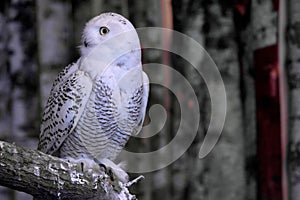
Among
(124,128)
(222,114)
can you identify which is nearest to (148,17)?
(222,114)

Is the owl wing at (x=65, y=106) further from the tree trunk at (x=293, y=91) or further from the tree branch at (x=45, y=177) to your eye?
the tree trunk at (x=293, y=91)

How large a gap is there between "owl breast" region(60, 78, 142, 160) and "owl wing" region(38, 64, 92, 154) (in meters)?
0.01

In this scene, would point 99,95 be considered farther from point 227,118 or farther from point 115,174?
point 227,118

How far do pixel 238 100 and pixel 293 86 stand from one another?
123 mm

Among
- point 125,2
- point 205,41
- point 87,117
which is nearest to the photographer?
point 87,117

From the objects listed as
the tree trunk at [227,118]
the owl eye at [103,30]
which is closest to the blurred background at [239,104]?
the tree trunk at [227,118]

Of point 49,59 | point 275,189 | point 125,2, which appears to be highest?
point 125,2

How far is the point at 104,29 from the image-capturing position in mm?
1076

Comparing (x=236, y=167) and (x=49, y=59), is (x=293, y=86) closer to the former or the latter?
(x=236, y=167)

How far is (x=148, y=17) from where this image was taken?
149cm

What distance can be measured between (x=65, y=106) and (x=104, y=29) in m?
0.13

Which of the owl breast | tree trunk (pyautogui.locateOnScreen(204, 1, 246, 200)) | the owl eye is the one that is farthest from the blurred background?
the owl eye

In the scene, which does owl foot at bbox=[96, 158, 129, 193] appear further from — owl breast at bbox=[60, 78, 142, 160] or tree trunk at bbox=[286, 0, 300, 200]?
tree trunk at bbox=[286, 0, 300, 200]

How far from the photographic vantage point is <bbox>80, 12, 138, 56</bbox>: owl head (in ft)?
3.48
